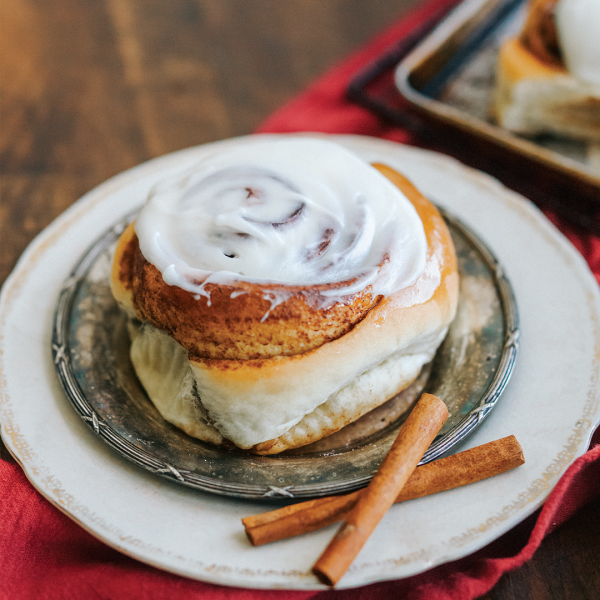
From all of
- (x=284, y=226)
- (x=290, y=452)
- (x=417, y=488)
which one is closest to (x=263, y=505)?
(x=290, y=452)

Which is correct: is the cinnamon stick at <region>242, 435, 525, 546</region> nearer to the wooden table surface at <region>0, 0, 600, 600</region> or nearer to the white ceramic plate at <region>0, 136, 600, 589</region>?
the white ceramic plate at <region>0, 136, 600, 589</region>

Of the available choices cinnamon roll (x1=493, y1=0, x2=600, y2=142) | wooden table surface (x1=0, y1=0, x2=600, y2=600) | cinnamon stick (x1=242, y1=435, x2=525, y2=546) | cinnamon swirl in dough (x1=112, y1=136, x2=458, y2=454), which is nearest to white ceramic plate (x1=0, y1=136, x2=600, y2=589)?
cinnamon stick (x1=242, y1=435, x2=525, y2=546)

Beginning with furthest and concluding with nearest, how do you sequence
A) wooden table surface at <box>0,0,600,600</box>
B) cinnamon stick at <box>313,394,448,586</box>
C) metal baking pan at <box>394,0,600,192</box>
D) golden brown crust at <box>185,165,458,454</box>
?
wooden table surface at <box>0,0,600,600</box> → metal baking pan at <box>394,0,600,192</box> → golden brown crust at <box>185,165,458,454</box> → cinnamon stick at <box>313,394,448,586</box>

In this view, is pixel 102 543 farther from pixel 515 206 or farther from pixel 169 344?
pixel 515 206

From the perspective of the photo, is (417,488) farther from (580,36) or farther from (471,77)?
(471,77)

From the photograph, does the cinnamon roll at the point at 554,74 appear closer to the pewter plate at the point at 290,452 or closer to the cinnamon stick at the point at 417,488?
the pewter plate at the point at 290,452
